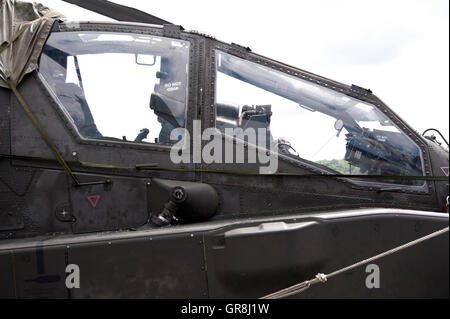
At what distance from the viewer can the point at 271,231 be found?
285 centimetres

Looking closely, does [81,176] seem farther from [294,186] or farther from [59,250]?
[294,186]

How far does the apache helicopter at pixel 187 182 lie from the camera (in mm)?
2857

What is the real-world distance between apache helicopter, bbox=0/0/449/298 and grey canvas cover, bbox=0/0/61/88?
0.04 ft

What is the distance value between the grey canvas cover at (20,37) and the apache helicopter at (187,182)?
0.04 feet

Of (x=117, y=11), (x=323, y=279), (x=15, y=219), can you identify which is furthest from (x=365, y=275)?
(x=117, y=11)

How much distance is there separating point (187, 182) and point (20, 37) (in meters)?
1.96

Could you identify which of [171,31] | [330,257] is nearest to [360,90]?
[330,257]

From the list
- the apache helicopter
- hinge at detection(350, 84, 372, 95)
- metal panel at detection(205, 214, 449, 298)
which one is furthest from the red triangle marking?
hinge at detection(350, 84, 372, 95)

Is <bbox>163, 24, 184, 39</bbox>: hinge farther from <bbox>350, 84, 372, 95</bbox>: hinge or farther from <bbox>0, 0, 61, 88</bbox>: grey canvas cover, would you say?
<bbox>350, 84, 372, 95</bbox>: hinge

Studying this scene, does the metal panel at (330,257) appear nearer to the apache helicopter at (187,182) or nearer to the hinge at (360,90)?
the apache helicopter at (187,182)

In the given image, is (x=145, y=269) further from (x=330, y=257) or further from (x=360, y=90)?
(x=360, y=90)

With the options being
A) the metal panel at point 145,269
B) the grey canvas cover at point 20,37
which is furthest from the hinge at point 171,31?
the metal panel at point 145,269

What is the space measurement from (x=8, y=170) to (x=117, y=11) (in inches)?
78.9

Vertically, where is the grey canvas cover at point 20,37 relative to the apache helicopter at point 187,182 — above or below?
above
